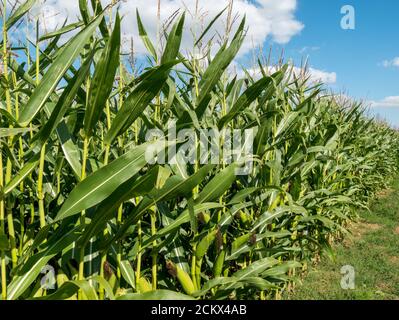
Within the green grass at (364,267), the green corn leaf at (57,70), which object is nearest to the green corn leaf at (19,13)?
the green corn leaf at (57,70)

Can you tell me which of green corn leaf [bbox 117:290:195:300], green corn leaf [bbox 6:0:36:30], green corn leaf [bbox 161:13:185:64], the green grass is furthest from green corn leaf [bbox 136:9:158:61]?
the green grass

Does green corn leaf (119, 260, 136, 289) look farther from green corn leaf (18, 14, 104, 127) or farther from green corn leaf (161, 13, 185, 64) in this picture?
green corn leaf (161, 13, 185, 64)

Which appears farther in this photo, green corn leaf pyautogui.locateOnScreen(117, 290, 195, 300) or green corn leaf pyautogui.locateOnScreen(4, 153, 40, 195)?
green corn leaf pyautogui.locateOnScreen(117, 290, 195, 300)

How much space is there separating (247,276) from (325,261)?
215 centimetres

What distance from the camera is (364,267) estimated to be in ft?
12.7

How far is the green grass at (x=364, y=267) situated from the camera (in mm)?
→ 3158

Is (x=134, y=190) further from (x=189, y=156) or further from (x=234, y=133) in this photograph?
(x=234, y=133)

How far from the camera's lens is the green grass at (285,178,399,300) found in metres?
3.16

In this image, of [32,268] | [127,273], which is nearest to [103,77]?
[32,268]

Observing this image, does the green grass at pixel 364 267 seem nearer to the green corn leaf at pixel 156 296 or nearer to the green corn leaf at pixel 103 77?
the green corn leaf at pixel 156 296

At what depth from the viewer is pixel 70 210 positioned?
1.17 m

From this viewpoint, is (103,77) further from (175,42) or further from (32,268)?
(32,268)

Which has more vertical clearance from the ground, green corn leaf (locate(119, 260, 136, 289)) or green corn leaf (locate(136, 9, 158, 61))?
green corn leaf (locate(136, 9, 158, 61))
